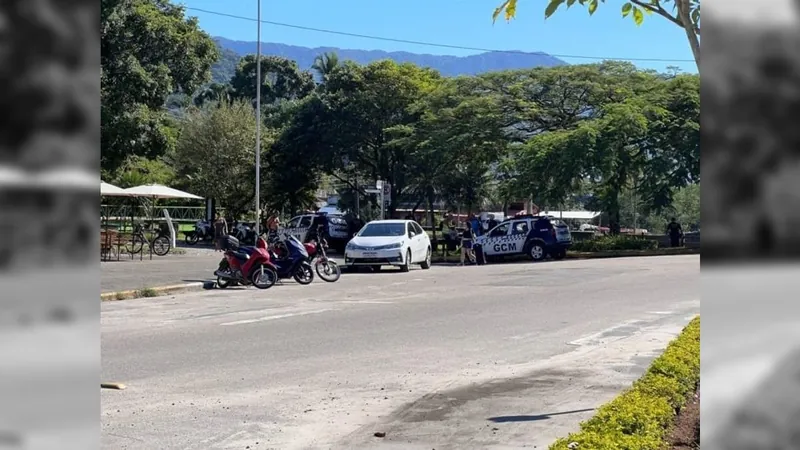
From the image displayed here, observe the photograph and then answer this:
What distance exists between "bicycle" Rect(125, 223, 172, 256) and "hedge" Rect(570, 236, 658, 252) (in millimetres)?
15891

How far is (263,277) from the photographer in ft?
57.0

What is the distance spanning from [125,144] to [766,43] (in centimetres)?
2598

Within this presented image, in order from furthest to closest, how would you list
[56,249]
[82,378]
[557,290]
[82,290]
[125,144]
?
[125,144]
[557,290]
[82,378]
[82,290]
[56,249]

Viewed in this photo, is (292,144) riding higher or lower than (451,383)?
higher

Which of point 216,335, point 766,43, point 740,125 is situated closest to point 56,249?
point 740,125

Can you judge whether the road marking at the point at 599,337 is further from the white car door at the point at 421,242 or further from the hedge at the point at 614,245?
the hedge at the point at 614,245

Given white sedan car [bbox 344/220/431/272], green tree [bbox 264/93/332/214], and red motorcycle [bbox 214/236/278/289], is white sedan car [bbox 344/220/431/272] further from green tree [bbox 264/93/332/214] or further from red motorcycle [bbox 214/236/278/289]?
green tree [bbox 264/93/332/214]

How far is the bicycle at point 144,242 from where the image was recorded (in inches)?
1066

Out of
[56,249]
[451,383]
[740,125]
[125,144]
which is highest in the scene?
[125,144]

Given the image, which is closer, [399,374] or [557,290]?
[399,374]

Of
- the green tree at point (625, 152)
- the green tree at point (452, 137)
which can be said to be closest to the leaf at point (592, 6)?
the green tree at point (625, 152)

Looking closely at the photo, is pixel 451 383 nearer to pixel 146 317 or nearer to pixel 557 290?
pixel 146 317

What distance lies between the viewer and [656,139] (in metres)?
30.9

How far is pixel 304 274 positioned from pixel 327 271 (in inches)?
37.3
